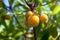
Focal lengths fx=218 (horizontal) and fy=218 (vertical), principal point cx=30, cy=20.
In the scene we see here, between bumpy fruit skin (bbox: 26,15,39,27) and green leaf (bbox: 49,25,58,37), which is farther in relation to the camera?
green leaf (bbox: 49,25,58,37)

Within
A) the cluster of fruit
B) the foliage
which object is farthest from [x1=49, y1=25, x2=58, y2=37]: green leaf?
the cluster of fruit

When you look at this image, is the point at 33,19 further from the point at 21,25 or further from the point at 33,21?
the point at 21,25

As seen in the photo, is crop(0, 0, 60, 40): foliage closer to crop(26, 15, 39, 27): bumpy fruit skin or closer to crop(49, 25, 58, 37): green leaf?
crop(49, 25, 58, 37): green leaf

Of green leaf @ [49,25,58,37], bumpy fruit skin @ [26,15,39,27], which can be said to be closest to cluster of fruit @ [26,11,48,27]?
bumpy fruit skin @ [26,15,39,27]

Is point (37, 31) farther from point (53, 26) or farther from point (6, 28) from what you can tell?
point (6, 28)

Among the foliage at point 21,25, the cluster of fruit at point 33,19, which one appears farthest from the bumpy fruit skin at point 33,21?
the foliage at point 21,25

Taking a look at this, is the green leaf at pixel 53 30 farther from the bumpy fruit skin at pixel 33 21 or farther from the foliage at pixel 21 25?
the bumpy fruit skin at pixel 33 21

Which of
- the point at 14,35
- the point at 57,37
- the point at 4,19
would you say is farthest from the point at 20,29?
the point at 57,37

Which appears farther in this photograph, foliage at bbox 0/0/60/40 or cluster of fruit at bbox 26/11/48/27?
foliage at bbox 0/0/60/40

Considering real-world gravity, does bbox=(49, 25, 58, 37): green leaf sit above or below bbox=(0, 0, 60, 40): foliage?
below

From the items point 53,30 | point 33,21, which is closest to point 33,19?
point 33,21

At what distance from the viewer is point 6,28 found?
1.67 meters

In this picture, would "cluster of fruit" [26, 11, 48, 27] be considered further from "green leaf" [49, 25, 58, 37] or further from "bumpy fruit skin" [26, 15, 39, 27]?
"green leaf" [49, 25, 58, 37]

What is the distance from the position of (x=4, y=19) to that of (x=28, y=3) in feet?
0.96
